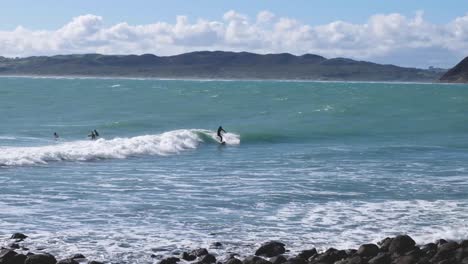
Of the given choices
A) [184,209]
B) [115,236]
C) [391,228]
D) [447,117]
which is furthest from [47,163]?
[447,117]

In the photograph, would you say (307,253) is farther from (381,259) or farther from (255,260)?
(381,259)

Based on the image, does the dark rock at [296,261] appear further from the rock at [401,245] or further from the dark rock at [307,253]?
the rock at [401,245]

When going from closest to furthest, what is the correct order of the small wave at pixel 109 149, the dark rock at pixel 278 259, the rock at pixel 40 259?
the rock at pixel 40 259 < the dark rock at pixel 278 259 < the small wave at pixel 109 149

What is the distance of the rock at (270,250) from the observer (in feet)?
46.6

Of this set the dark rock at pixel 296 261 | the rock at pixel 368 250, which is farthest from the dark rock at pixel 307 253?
the rock at pixel 368 250

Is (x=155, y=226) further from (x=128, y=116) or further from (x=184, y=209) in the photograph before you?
(x=128, y=116)

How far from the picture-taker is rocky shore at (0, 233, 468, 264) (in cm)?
1313

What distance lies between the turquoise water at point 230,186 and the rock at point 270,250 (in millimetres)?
636

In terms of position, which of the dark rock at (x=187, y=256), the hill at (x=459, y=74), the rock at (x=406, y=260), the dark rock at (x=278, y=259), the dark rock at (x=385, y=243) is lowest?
the dark rock at (x=187, y=256)

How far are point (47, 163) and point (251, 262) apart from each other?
52.2ft

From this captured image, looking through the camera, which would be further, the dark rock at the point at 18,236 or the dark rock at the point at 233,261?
the dark rock at the point at 18,236

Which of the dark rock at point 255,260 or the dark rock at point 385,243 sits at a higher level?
the dark rock at point 385,243

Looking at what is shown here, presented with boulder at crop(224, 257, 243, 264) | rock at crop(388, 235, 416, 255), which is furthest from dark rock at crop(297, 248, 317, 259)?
rock at crop(388, 235, 416, 255)

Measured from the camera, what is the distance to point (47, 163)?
90.9ft
